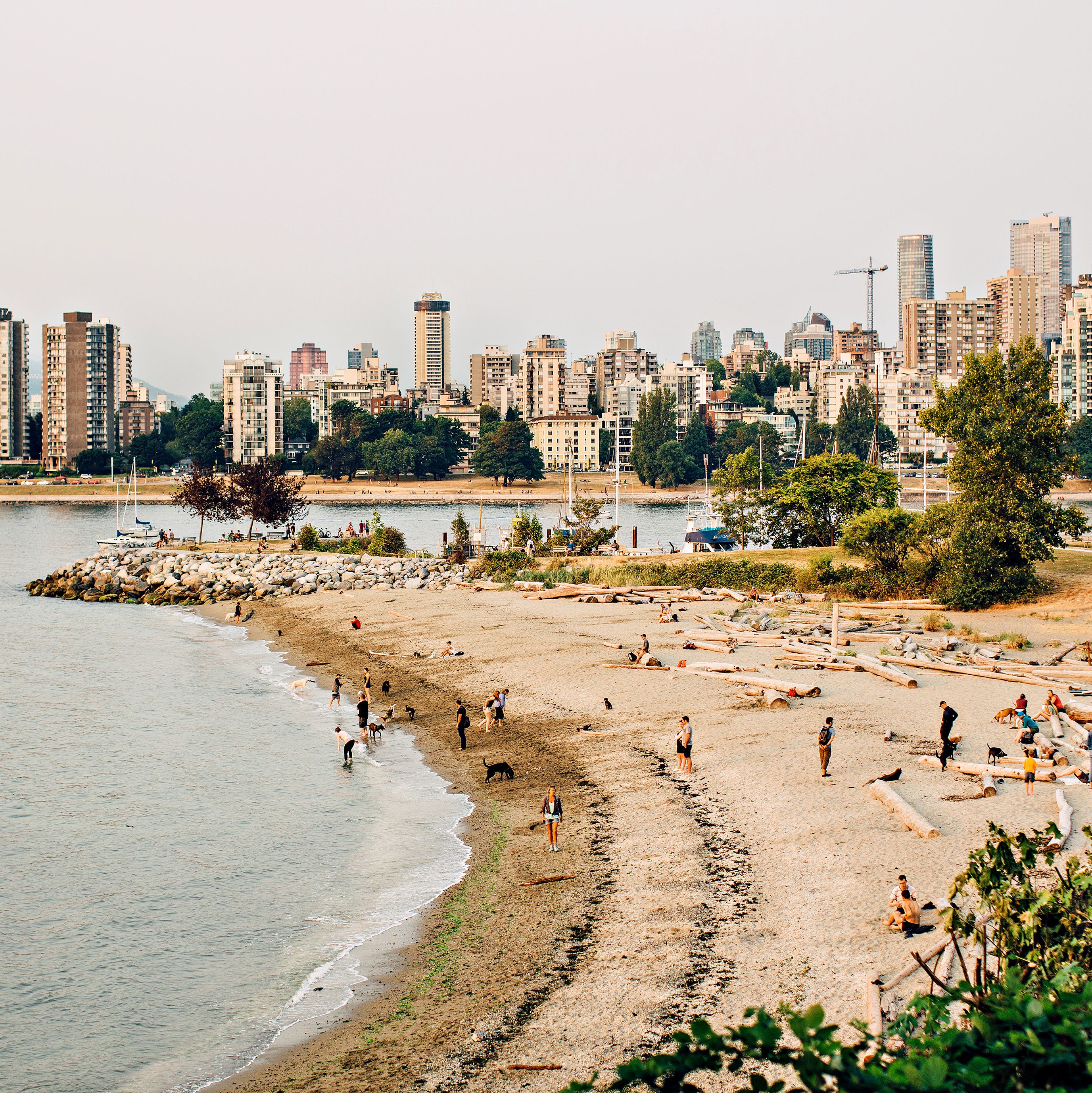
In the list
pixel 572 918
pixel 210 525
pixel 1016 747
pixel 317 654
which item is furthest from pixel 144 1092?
pixel 210 525

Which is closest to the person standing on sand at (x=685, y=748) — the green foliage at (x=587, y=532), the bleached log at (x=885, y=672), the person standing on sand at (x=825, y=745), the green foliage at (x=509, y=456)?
the person standing on sand at (x=825, y=745)

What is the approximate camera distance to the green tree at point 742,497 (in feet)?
211

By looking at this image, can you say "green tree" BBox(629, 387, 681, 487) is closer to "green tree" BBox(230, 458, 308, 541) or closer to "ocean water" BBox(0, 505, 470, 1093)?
"green tree" BBox(230, 458, 308, 541)

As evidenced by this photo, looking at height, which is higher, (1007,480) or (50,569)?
(1007,480)

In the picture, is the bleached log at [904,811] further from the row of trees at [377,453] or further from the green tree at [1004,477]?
the row of trees at [377,453]

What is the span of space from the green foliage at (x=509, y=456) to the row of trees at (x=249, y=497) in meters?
100

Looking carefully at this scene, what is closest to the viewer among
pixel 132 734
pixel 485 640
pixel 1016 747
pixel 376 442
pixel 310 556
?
pixel 1016 747

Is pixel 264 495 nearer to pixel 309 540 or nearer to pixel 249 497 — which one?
pixel 249 497

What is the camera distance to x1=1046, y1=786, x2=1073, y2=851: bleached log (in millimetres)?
14809

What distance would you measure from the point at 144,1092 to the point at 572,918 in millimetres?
6090

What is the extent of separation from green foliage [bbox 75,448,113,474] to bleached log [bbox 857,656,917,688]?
18984cm

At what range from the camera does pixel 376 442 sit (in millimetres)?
191250

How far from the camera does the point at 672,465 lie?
18550 cm

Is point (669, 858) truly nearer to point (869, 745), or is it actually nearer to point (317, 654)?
point (869, 745)
